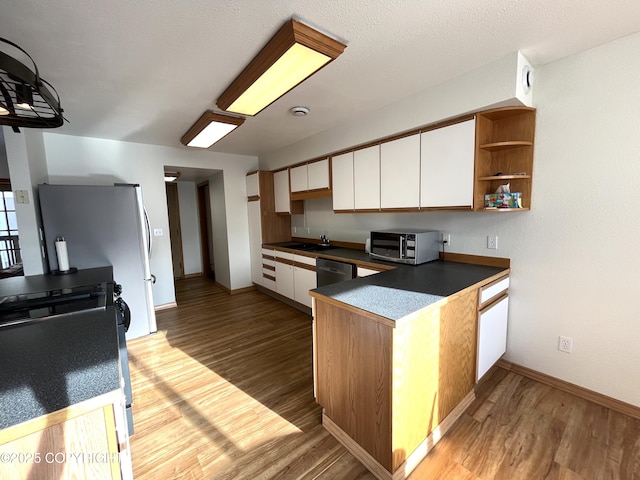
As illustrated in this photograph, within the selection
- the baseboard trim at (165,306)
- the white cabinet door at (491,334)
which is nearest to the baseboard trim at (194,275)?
the baseboard trim at (165,306)

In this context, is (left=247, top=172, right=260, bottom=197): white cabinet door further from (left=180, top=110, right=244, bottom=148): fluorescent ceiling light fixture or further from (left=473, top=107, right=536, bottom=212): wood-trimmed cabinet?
(left=473, top=107, right=536, bottom=212): wood-trimmed cabinet

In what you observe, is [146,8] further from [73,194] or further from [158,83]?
[73,194]

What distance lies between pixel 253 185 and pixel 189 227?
2.37 m

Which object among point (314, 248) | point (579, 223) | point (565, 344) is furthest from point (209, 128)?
point (565, 344)

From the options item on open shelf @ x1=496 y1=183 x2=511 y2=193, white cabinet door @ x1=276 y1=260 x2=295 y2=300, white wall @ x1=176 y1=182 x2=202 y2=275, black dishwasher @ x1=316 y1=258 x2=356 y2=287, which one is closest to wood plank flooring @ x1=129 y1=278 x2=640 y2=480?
black dishwasher @ x1=316 y1=258 x2=356 y2=287

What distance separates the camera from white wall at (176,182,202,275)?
19.2 ft

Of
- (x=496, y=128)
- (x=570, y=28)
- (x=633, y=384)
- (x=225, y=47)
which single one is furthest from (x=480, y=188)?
(x=225, y=47)

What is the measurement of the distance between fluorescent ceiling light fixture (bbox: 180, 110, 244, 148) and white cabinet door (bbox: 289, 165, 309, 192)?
1.11m

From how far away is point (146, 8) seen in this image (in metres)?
1.32

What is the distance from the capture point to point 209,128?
2.89m

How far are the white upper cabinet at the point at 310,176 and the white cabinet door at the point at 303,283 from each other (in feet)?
3.63

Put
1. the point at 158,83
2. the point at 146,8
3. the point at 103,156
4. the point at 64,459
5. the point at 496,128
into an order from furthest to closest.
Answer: the point at 103,156, the point at 496,128, the point at 158,83, the point at 146,8, the point at 64,459

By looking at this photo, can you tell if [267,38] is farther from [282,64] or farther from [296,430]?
[296,430]

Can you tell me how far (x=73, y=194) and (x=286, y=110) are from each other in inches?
87.6
